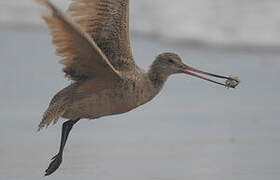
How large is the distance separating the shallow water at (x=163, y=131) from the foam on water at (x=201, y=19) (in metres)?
1.48

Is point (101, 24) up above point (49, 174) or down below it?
above

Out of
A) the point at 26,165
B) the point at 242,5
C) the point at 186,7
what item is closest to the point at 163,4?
the point at 186,7

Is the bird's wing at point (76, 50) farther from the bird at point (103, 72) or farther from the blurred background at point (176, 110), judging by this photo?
the blurred background at point (176, 110)

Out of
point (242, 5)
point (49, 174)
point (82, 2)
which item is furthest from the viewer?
point (242, 5)

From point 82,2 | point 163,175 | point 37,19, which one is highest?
point 37,19

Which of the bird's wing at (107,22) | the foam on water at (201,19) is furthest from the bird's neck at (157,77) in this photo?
the foam on water at (201,19)

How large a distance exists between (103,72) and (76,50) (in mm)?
396

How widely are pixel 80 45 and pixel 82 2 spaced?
3.41 feet

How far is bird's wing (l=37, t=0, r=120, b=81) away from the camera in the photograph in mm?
5987

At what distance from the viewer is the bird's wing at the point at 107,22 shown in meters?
7.28

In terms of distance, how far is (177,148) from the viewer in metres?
7.68

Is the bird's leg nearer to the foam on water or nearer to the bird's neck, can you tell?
the bird's neck

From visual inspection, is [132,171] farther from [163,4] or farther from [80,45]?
[163,4]

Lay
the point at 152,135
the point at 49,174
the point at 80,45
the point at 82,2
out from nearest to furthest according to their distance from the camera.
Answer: the point at 80,45
the point at 49,174
the point at 82,2
the point at 152,135
